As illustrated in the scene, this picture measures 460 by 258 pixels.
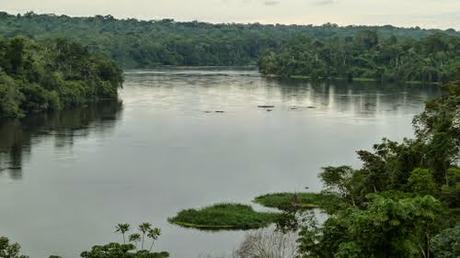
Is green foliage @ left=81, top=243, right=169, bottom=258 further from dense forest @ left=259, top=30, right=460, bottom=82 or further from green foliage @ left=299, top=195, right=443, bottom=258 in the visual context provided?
dense forest @ left=259, top=30, right=460, bottom=82

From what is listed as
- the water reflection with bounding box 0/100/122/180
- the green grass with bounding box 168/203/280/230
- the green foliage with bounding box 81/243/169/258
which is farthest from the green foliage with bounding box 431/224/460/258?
the water reflection with bounding box 0/100/122/180

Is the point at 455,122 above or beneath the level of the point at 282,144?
above

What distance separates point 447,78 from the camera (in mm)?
130375

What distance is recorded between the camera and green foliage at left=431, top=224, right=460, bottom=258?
1935 centimetres

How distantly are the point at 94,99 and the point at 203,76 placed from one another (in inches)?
2042

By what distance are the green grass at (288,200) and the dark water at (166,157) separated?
4.33 ft

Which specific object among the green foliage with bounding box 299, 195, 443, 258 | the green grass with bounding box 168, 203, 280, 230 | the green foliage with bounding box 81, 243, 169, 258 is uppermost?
the green foliage with bounding box 299, 195, 443, 258

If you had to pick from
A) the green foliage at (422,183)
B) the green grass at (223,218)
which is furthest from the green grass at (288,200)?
the green foliage at (422,183)

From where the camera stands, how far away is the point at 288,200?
1679 inches

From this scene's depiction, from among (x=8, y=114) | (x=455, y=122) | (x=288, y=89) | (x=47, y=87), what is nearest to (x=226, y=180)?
(x=455, y=122)

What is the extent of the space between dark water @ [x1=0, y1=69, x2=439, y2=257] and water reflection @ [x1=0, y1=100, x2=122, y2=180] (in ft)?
0.34

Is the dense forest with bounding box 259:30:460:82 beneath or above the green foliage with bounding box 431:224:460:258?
above

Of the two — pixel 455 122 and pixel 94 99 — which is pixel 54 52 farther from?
pixel 455 122

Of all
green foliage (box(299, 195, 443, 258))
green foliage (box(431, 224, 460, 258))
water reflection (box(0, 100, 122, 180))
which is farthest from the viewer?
water reflection (box(0, 100, 122, 180))
